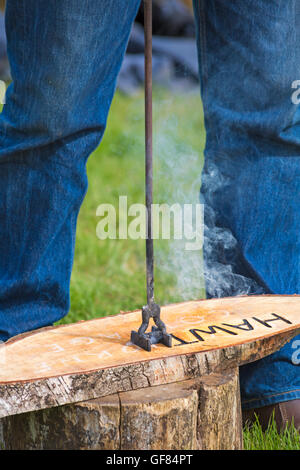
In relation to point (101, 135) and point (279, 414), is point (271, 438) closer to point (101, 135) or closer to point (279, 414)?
point (279, 414)

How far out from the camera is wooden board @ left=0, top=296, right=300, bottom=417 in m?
1.27

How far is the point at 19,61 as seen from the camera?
1546 millimetres

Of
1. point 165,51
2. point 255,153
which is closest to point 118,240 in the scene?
point 255,153

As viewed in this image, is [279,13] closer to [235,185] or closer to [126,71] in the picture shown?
[235,185]

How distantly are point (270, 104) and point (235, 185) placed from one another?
0.77 feet

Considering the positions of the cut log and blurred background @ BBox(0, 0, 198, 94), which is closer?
the cut log

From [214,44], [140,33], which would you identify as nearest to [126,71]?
[140,33]

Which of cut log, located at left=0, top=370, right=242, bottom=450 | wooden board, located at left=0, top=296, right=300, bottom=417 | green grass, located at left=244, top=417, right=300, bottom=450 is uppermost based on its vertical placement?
wooden board, located at left=0, top=296, right=300, bottom=417

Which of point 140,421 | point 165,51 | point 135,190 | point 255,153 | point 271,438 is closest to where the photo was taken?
point 140,421

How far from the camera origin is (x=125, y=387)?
1323 millimetres

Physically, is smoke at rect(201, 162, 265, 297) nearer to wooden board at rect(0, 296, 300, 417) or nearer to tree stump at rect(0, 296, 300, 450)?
wooden board at rect(0, 296, 300, 417)

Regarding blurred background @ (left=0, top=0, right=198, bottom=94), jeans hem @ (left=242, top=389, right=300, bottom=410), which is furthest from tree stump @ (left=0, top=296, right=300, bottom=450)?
blurred background @ (left=0, top=0, right=198, bottom=94)

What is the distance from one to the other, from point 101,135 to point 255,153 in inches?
16.7

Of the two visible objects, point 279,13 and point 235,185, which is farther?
point 235,185
